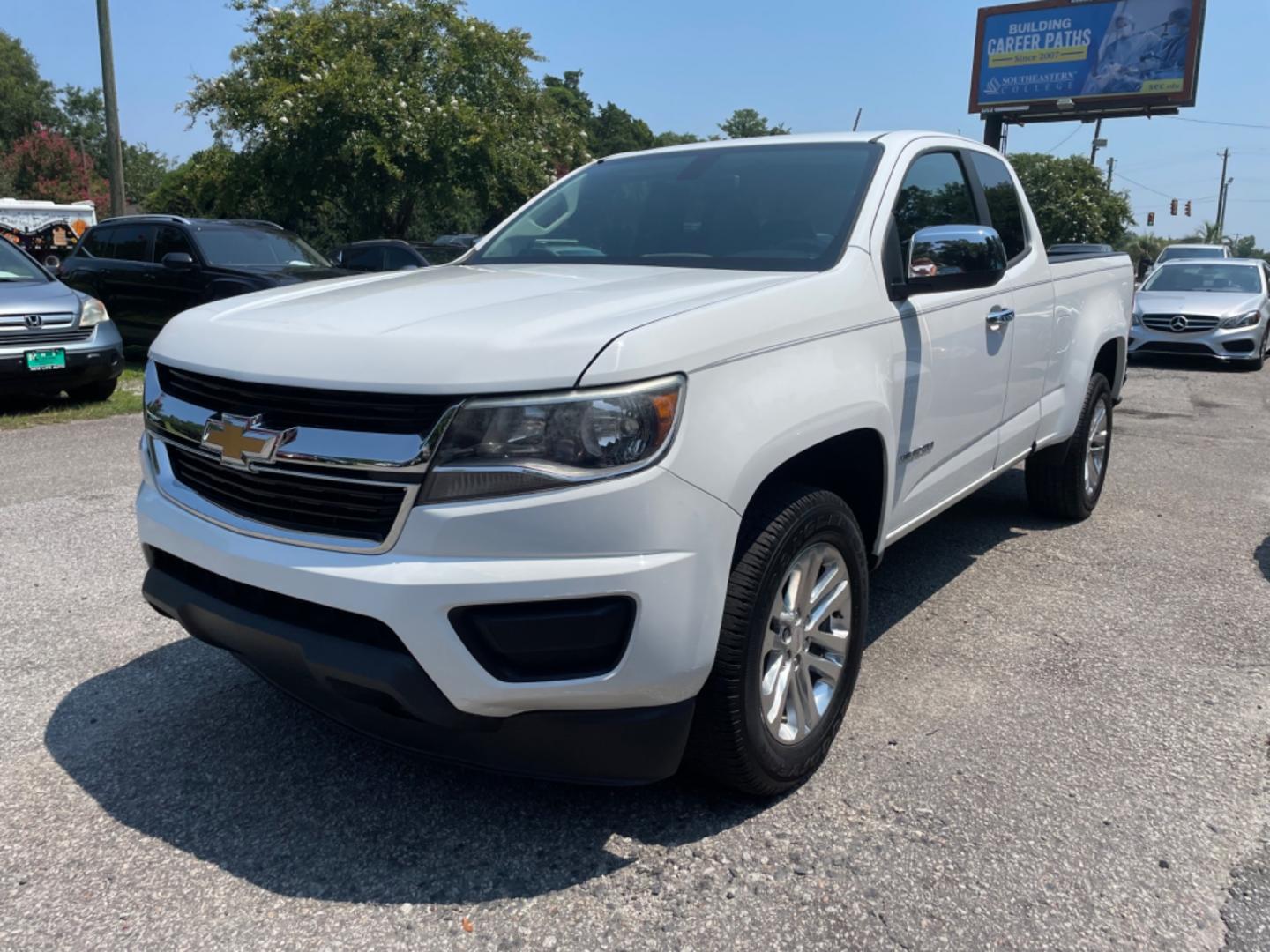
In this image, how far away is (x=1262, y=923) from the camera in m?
2.32

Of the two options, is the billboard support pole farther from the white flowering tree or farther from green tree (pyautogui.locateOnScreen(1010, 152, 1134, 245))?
the white flowering tree

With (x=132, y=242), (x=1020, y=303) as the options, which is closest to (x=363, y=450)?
(x=1020, y=303)

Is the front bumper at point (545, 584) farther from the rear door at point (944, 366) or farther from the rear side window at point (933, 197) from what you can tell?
the rear side window at point (933, 197)

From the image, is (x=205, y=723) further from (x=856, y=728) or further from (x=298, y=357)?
(x=856, y=728)

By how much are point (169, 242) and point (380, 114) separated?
8447 millimetres

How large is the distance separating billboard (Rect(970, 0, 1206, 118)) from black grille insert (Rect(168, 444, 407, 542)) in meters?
35.2

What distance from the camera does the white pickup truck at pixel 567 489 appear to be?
7.11 feet

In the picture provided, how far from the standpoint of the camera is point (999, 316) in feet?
12.9

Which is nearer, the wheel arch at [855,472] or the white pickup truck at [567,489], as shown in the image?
the white pickup truck at [567,489]

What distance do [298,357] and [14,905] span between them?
1.40 meters

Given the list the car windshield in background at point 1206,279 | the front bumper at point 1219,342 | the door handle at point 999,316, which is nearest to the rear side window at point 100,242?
the door handle at point 999,316

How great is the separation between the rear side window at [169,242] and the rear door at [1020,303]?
28.6 ft

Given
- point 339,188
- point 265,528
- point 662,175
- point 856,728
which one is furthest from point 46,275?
point 339,188

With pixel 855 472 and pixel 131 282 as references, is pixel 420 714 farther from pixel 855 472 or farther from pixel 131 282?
pixel 131 282
